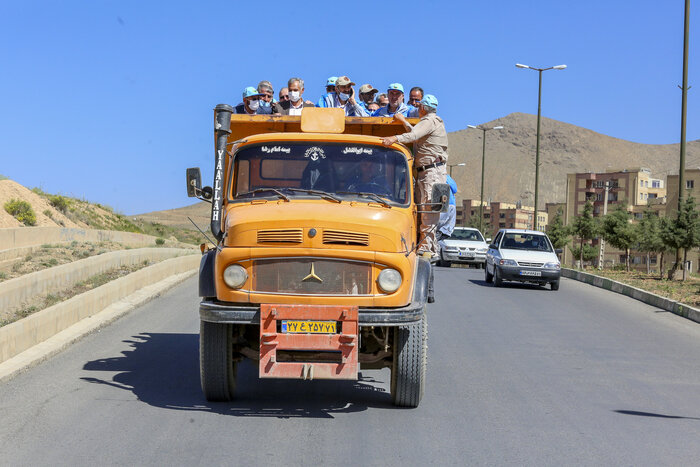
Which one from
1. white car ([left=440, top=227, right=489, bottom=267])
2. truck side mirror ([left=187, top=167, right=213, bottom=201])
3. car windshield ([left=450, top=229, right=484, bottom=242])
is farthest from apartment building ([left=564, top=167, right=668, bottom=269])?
truck side mirror ([left=187, top=167, right=213, bottom=201])

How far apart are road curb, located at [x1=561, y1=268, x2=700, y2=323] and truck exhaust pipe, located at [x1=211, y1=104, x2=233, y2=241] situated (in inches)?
454

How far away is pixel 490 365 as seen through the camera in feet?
33.6

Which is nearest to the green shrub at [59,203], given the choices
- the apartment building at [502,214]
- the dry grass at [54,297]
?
the dry grass at [54,297]

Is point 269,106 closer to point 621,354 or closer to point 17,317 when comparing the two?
point 17,317

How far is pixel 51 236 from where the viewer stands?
94.8 ft

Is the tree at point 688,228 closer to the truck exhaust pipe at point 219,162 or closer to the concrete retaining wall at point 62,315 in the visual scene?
the concrete retaining wall at point 62,315

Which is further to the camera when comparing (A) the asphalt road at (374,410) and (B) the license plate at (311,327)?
(B) the license plate at (311,327)

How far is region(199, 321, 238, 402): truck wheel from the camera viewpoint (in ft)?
24.7

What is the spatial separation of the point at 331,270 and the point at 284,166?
151 centimetres

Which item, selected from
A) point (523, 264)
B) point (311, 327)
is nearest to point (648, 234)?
point (523, 264)

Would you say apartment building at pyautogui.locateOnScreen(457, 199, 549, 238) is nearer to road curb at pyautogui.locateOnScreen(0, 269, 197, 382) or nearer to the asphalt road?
road curb at pyautogui.locateOnScreen(0, 269, 197, 382)

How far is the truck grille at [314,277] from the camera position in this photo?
7.23 metres

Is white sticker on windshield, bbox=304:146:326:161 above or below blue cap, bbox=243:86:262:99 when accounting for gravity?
below

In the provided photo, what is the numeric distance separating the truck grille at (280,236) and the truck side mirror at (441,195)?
167cm
